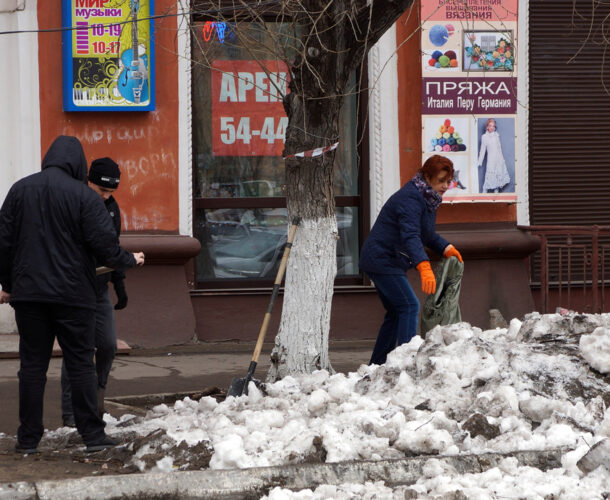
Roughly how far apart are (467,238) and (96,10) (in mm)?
4509

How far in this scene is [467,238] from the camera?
36.4ft

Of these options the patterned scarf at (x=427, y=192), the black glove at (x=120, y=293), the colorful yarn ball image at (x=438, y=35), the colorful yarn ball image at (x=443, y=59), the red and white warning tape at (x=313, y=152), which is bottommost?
the black glove at (x=120, y=293)

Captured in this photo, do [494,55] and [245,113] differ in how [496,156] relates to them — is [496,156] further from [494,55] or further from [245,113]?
[245,113]

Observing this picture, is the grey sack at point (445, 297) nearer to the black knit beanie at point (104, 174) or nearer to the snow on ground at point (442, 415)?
the snow on ground at point (442, 415)

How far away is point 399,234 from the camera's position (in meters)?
8.03

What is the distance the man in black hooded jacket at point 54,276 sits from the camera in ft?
18.1

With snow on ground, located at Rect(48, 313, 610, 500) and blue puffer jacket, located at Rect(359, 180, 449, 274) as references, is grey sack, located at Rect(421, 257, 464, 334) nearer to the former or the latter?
blue puffer jacket, located at Rect(359, 180, 449, 274)

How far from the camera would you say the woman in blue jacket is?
25.8ft

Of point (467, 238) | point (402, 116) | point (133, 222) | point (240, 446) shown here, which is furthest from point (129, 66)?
point (240, 446)

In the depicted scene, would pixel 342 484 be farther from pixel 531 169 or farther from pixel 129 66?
pixel 531 169

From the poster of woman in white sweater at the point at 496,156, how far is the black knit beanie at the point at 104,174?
224 inches

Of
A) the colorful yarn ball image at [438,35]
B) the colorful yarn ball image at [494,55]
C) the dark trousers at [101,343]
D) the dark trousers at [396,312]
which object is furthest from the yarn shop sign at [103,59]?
the dark trousers at [101,343]

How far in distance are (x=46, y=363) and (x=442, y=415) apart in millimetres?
2188

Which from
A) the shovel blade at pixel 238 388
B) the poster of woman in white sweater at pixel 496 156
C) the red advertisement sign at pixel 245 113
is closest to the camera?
the shovel blade at pixel 238 388
